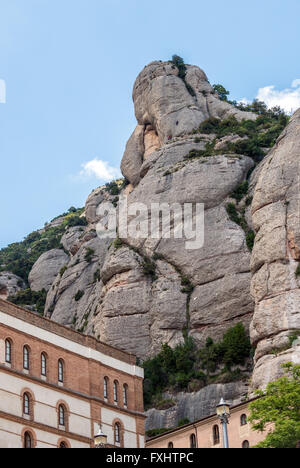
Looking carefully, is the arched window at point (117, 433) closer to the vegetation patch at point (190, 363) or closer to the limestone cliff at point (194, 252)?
the limestone cliff at point (194, 252)

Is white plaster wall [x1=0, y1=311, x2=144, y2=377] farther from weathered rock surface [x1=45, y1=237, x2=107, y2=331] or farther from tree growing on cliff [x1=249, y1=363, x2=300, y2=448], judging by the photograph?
weathered rock surface [x1=45, y1=237, x2=107, y2=331]

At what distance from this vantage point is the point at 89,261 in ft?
426

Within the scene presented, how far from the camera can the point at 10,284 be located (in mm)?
148375

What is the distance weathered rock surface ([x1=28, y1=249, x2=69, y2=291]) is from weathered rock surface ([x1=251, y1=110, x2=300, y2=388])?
5762cm

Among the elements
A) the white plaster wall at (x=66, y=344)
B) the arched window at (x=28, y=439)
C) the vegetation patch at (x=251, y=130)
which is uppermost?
the vegetation patch at (x=251, y=130)

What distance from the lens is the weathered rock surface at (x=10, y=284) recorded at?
145875 mm

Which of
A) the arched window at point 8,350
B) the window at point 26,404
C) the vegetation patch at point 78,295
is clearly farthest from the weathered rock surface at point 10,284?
the window at point 26,404

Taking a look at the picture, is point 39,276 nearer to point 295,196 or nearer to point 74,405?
point 295,196

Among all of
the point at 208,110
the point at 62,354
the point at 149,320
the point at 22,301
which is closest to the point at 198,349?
the point at 149,320

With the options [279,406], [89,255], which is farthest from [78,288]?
[279,406]

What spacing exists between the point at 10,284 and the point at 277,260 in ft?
234

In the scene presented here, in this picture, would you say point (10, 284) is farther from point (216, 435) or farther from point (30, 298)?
point (216, 435)

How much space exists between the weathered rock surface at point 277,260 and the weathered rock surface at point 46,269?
57.6 m

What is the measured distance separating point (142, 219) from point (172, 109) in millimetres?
32649
